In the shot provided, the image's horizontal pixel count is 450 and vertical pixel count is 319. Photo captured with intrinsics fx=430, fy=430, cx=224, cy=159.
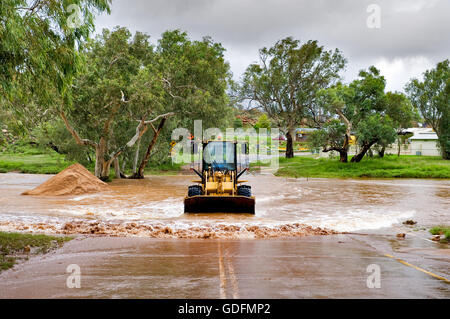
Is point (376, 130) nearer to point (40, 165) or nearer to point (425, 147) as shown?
point (425, 147)

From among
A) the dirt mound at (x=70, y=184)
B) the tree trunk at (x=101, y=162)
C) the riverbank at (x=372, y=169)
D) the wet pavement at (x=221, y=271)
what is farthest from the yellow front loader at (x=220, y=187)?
the riverbank at (x=372, y=169)

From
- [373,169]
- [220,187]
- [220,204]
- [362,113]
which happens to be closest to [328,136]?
[362,113]

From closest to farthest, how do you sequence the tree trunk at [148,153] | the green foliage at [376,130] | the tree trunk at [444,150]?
the tree trunk at [148,153]
the green foliage at [376,130]
the tree trunk at [444,150]

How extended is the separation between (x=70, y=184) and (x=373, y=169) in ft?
92.6

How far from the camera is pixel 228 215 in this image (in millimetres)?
16094

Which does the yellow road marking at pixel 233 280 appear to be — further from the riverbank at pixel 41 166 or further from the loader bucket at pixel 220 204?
the riverbank at pixel 41 166

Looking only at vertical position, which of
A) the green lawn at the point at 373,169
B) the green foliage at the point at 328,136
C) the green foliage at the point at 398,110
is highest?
the green foliage at the point at 398,110

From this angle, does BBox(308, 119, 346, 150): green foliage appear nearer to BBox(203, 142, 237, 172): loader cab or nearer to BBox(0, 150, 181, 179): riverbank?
BBox(0, 150, 181, 179): riverbank

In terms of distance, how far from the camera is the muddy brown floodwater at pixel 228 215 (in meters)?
12.9

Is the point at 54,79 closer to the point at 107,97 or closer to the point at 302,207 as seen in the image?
the point at 302,207

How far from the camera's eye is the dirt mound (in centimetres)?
2406

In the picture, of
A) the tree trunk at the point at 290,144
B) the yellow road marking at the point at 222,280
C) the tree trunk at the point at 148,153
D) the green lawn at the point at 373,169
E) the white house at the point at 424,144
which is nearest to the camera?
the yellow road marking at the point at 222,280

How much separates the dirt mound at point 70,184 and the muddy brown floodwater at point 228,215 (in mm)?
1079
